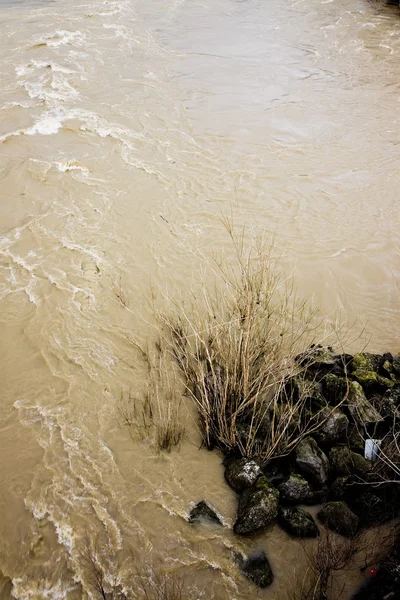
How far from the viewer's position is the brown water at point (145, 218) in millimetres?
2709

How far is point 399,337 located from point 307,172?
3261mm

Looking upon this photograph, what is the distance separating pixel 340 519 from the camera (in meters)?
2.54

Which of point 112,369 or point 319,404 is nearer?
point 319,404

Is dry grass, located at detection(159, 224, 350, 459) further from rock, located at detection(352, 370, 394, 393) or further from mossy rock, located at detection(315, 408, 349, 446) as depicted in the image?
rock, located at detection(352, 370, 394, 393)

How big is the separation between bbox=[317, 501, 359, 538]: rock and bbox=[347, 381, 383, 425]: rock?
2.05 ft

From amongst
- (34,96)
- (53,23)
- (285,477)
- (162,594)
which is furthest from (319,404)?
(53,23)

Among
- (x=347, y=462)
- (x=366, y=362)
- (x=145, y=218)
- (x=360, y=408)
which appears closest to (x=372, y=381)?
(x=366, y=362)

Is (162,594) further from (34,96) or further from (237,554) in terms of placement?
(34,96)

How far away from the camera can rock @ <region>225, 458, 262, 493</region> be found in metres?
2.75

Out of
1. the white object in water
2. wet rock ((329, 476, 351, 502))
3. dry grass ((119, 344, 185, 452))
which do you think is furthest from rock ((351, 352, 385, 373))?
dry grass ((119, 344, 185, 452))

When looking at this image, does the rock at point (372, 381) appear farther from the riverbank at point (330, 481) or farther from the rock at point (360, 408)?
the rock at point (360, 408)

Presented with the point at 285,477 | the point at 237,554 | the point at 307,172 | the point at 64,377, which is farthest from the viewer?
the point at 307,172

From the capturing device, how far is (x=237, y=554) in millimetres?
2529

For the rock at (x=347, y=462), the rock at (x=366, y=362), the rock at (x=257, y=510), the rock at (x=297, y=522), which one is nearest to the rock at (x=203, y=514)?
the rock at (x=257, y=510)
